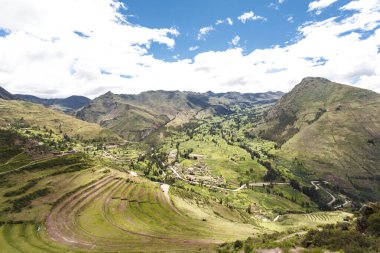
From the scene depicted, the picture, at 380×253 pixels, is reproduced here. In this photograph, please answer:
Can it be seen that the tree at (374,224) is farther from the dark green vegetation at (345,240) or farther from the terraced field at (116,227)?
the terraced field at (116,227)

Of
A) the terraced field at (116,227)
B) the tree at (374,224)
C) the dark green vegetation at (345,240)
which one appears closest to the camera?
the dark green vegetation at (345,240)

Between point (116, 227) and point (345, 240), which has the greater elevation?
point (345, 240)

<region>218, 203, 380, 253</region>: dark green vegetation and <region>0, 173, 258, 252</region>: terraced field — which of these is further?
<region>0, 173, 258, 252</region>: terraced field

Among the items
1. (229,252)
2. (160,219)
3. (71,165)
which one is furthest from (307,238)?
(71,165)

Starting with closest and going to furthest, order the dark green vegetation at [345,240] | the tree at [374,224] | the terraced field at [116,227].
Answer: the dark green vegetation at [345,240] < the tree at [374,224] < the terraced field at [116,227]

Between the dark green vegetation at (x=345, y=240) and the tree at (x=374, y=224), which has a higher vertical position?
the tree at (x=374, y=224)

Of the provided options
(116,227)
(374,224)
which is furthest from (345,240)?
(116,227)

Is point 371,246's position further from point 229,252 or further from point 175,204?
point 175,204

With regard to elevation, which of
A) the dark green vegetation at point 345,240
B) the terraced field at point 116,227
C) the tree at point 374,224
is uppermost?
the tree at point 374,224

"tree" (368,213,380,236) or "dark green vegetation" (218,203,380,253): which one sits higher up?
"tree" (368,213,380,236)

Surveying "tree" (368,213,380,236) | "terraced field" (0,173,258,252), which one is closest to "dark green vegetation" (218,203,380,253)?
"tree" (368,213,380,236)

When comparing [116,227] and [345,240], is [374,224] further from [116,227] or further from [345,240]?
[116,227]

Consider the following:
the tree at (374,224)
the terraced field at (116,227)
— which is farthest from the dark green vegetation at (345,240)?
the terraced field at (116,227)

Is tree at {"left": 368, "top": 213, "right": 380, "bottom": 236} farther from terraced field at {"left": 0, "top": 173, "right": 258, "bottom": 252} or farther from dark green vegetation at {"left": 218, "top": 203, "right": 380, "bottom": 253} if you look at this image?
terraced field at {"left": 0, "top": 173, "right": 258, "bottom": 252}
